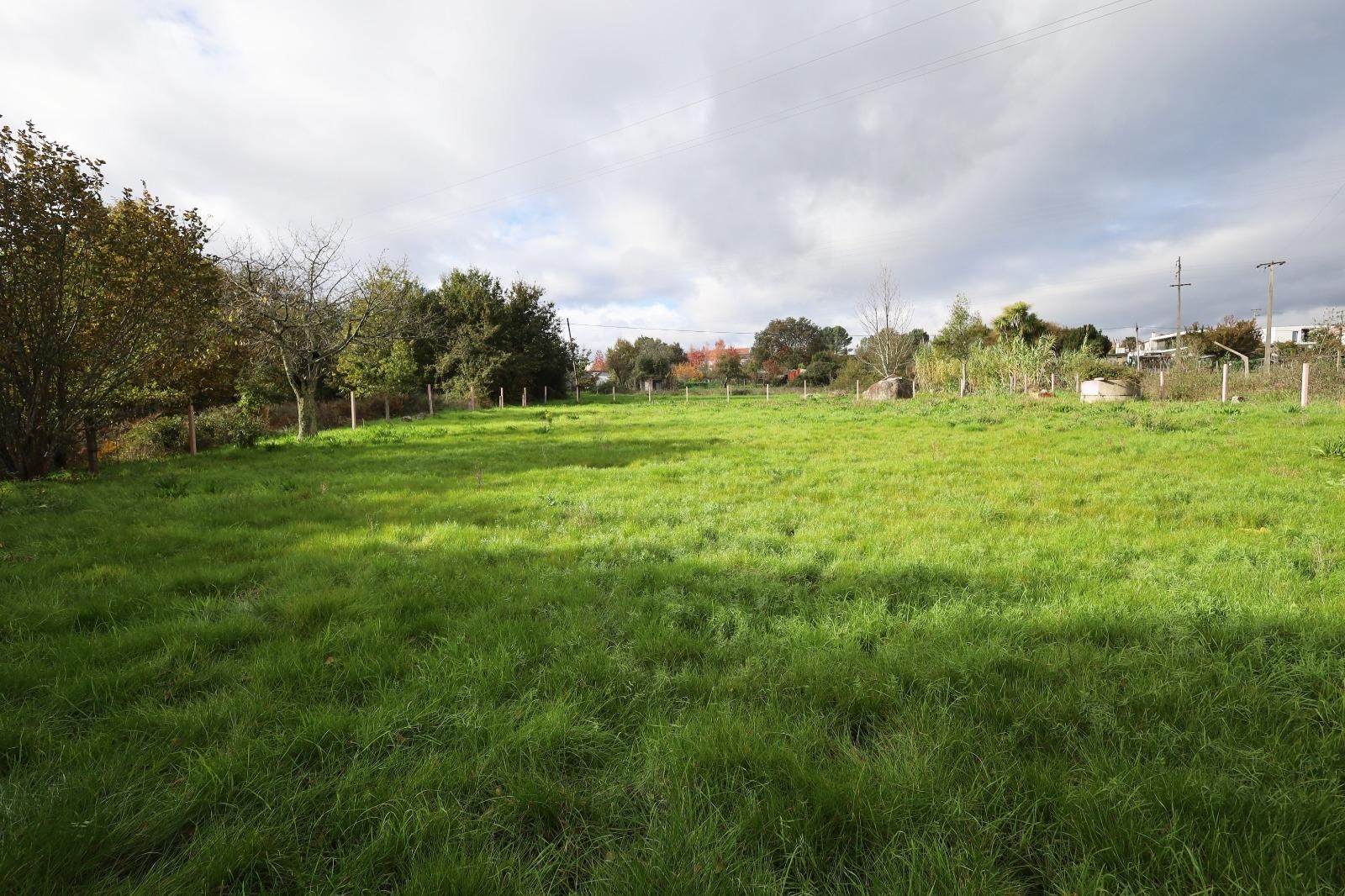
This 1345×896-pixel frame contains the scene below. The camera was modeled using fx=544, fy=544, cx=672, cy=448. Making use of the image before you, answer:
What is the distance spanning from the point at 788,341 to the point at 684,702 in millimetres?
82737

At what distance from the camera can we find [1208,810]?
67.7 inches

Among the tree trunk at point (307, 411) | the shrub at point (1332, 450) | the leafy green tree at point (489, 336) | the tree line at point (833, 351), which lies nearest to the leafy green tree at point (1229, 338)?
the tree line at point (833, 351)

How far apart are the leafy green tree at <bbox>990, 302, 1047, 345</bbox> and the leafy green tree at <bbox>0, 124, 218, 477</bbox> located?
45.8 m

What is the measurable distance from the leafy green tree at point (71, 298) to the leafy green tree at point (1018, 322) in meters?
45.8

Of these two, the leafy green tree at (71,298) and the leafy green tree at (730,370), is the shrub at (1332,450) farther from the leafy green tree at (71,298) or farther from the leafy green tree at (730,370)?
the leafy green tree at (730,370)

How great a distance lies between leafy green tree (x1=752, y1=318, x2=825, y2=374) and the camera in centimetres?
7675

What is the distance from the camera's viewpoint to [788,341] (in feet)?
268

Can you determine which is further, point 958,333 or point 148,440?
point 958,333

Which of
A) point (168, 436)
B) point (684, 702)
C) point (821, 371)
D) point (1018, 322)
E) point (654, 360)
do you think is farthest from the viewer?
point (654, 360)

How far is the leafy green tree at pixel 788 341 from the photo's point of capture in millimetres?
76750

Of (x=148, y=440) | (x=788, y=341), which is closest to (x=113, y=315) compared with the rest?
(x=148, y=440)

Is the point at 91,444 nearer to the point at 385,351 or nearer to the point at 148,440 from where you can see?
the point at 148,440

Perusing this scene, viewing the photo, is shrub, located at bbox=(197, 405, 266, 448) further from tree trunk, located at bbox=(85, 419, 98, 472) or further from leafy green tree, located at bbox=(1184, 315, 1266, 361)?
leafy green tree, located at bbox=(1184, 315, 1266, 361)

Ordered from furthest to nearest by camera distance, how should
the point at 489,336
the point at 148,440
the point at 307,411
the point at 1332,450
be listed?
the point at 489,336, the point at 307,411, the point at 148,440, the point at 1332,450
